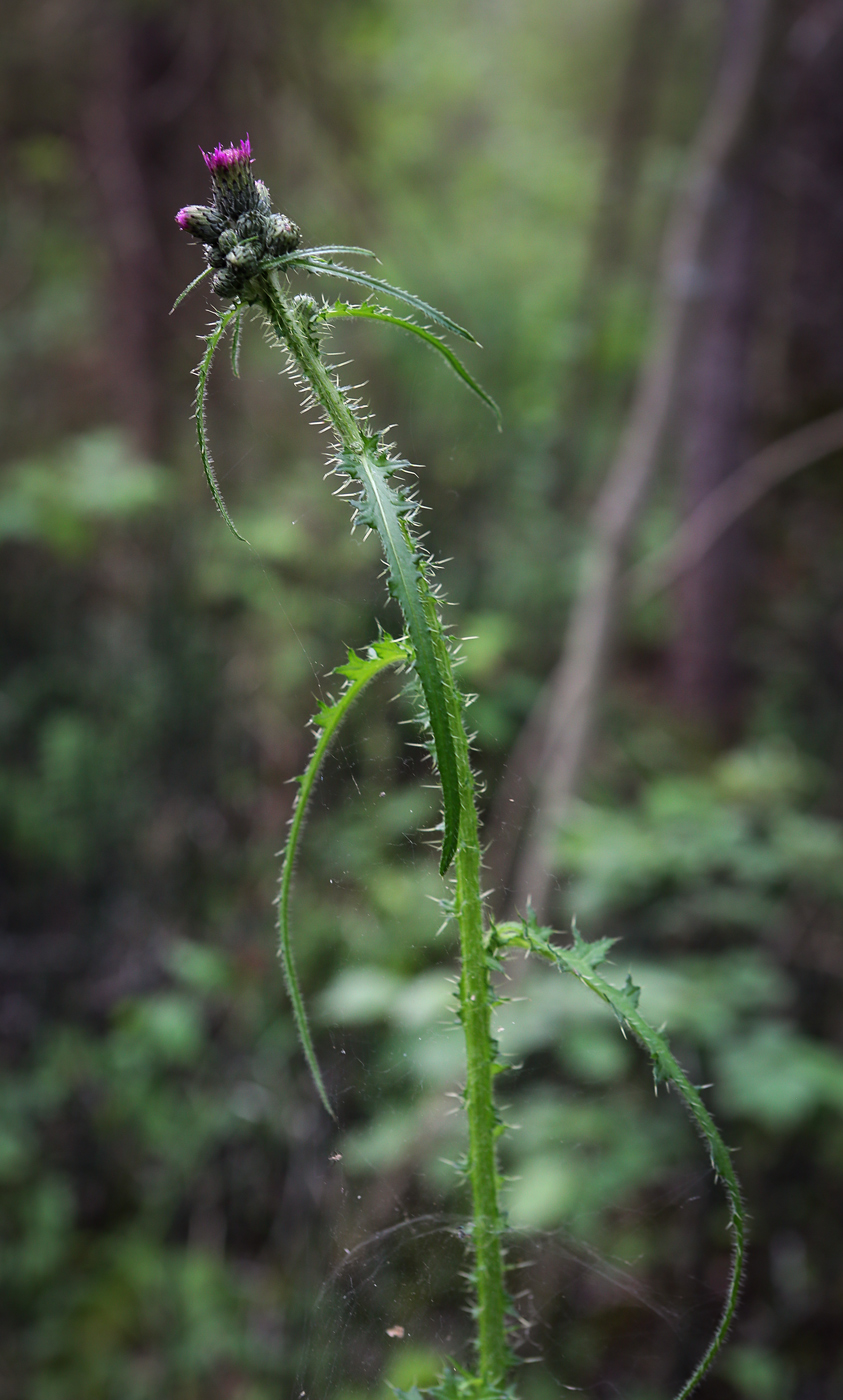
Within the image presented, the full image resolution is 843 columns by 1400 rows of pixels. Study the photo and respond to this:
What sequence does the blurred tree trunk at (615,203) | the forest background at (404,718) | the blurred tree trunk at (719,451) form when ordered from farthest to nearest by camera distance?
the blurred tree trunk at (615,203) < the blurred tree trunk at (719,451) < the forest background at (404,718)

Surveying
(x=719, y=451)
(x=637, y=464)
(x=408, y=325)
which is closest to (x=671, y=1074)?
(x=408, y=325)

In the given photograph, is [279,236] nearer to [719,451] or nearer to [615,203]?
[719,451]

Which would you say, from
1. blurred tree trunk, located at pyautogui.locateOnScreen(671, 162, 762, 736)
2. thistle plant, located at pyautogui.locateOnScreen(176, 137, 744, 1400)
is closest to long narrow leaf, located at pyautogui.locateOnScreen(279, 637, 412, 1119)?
thistle plant, located at pyautogui.locateOnScreen(176, 137, 744, 1400)

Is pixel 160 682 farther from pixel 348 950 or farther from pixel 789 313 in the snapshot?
pixel 789 313

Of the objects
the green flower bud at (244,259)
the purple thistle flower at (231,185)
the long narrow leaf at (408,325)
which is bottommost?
the long narrow leaf at (408,325)

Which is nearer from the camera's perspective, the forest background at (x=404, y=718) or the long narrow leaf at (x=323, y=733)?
the long narrow leaf at (x=323, y=733)

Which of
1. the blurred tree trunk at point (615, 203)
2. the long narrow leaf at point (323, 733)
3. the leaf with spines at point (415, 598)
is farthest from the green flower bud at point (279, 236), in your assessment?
the blurred tree trunk at point (615, 203)

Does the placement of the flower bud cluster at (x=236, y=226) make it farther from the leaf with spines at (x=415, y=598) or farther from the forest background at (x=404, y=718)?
the forest background at (x=404, y=718)
